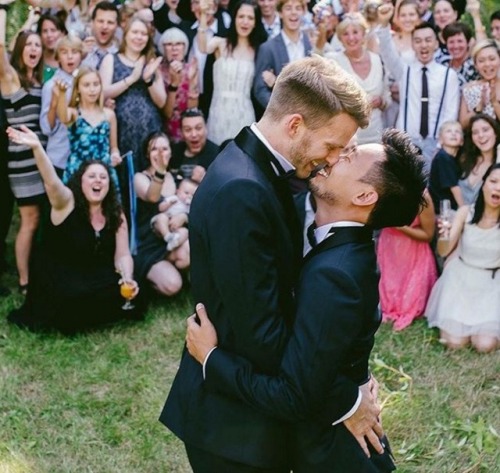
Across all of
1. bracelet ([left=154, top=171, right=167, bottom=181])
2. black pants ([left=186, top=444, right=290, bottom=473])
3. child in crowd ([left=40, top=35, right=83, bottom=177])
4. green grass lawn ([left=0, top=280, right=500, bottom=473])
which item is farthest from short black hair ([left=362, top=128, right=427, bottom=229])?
child in crowd ([left=40, top=35, right=83, bottom=177])

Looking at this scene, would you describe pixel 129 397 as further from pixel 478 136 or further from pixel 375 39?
pixel 375 39

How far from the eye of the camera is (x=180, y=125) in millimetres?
6570

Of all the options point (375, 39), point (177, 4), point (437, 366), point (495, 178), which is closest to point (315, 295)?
point (437, 366)

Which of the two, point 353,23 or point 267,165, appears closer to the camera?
point 267,165

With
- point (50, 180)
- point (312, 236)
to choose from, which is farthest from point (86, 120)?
point (312, 236)

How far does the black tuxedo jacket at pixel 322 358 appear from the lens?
2.08m

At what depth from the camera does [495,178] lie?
211 inches

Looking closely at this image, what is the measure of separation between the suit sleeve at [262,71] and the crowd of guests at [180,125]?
0.04 ft

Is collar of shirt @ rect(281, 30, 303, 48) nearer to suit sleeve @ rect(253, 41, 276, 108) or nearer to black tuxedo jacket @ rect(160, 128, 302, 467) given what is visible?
suit sleeve @ rect(253, 41, 276, 108)

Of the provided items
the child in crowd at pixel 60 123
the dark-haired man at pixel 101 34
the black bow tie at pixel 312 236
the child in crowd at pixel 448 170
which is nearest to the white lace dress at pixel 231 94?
the dark-haired man at pixel 101 34

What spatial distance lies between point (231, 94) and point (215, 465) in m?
4.67

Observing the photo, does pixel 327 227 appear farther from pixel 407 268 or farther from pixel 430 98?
pixel 430 98

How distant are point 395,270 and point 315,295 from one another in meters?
3.94

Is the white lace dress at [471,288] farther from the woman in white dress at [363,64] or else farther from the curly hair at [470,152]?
the woman in white dress at [363,64]
